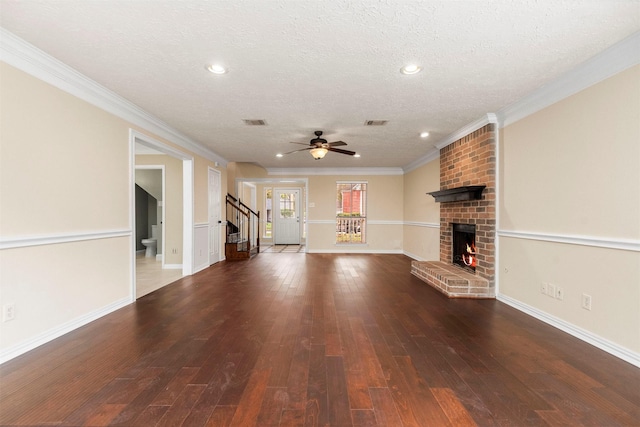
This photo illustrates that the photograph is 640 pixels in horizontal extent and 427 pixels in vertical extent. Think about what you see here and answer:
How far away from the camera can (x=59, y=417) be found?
1510mm

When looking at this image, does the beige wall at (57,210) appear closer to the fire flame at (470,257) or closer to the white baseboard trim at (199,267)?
the white baseboard trim at (199,267)

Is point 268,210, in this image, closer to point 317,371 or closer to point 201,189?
point 201,189

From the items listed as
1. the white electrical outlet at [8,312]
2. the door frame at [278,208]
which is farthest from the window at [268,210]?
the white electrical outlet at [8,312]

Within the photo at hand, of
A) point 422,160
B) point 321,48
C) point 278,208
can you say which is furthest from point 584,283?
point 278,208

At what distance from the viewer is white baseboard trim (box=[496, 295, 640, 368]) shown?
2117mm

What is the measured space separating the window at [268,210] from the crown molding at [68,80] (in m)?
6.32

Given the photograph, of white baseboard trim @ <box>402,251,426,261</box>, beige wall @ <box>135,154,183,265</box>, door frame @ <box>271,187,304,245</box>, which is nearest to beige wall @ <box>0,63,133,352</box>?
beige wall @ <box>135,154,183,265</box>

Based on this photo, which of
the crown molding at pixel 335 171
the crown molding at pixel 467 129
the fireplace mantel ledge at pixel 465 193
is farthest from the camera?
the crown molding at pixel 335 171

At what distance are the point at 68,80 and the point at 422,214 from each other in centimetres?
629

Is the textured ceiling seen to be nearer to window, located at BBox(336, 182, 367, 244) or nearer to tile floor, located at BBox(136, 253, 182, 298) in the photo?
tile floor, located at BBox(136, 253, 182, 298)

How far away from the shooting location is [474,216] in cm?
413

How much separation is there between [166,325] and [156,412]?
1.37 metres

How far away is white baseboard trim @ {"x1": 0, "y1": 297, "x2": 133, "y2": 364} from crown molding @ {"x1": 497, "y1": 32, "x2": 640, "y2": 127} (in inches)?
201

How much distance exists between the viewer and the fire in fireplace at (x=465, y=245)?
4310mm
